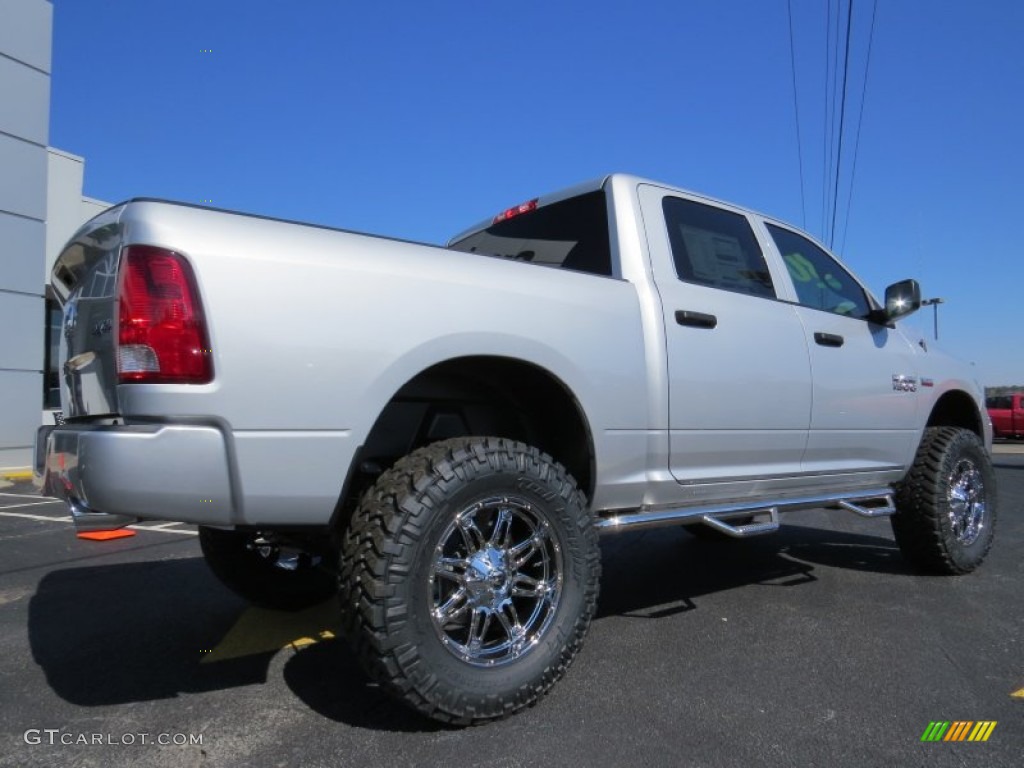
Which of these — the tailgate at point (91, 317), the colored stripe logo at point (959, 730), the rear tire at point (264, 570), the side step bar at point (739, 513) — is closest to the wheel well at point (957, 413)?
the side step bar at point (739, 513)

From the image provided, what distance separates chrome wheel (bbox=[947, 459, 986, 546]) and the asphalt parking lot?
301 mm

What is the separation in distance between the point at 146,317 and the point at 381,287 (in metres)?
0.68

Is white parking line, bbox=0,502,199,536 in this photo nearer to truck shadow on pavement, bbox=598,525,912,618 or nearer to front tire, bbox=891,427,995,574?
truck shadow on pavement, bbox=598,525,912,618

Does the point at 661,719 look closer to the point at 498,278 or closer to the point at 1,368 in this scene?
the point at 498,278

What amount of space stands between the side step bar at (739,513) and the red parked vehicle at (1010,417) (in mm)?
24692

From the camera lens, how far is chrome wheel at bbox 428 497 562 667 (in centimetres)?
253

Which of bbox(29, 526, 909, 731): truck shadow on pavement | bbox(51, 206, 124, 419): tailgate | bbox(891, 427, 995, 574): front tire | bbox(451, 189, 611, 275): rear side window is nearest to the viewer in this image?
bbox(51, 206, 124, 419): tailgate

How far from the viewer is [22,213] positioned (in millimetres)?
11836

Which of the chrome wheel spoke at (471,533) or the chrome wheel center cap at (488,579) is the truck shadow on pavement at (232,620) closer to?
the chrome wheel center cap at (488,579)

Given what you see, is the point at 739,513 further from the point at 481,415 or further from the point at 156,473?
the point at 156,473

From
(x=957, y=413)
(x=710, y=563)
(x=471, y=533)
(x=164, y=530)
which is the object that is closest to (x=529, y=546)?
(x=471, y=533)

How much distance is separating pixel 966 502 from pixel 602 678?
323cm

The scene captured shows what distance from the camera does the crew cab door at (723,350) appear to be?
327cm

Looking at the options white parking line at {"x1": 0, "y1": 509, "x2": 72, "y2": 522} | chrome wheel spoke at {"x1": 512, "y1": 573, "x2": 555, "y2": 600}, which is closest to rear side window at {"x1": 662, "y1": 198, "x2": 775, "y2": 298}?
chrome wheel spoke at {"x1": 512, "y1": 573, "x2": 555, "y2": 600}
